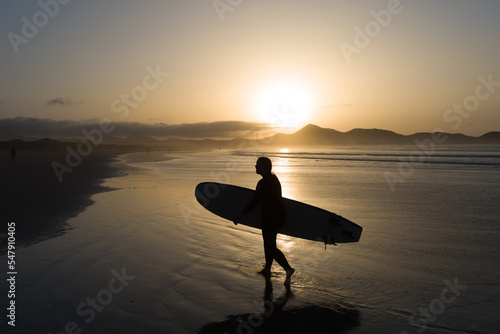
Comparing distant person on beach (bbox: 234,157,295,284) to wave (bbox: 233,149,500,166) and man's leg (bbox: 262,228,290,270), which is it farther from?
wave (bbox: 233,149,500,166)

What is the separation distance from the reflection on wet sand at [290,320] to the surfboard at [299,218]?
1942 millimetres

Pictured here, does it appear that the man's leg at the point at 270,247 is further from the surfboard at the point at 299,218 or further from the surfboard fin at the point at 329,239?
the surfboard fin at the point at 329,239

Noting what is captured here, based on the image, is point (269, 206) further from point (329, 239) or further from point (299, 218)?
point (329, 239)

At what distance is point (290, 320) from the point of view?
4203mm

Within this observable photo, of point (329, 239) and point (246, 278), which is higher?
point (329, 239)

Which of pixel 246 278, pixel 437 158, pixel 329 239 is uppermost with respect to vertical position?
pixel 329 239

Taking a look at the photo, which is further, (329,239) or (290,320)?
(329,239)

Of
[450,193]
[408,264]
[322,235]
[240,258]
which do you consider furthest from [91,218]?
[450,193]

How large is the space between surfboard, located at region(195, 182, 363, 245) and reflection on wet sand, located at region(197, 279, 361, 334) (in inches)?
76.5

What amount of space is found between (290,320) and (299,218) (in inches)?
105

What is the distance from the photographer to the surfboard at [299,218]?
250 inches

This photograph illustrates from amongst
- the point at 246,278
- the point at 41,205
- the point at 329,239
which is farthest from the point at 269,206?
the point at 41,205

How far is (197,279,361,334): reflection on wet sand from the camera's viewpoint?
398cm

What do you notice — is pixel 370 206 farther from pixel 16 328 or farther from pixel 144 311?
pixel 16 328
